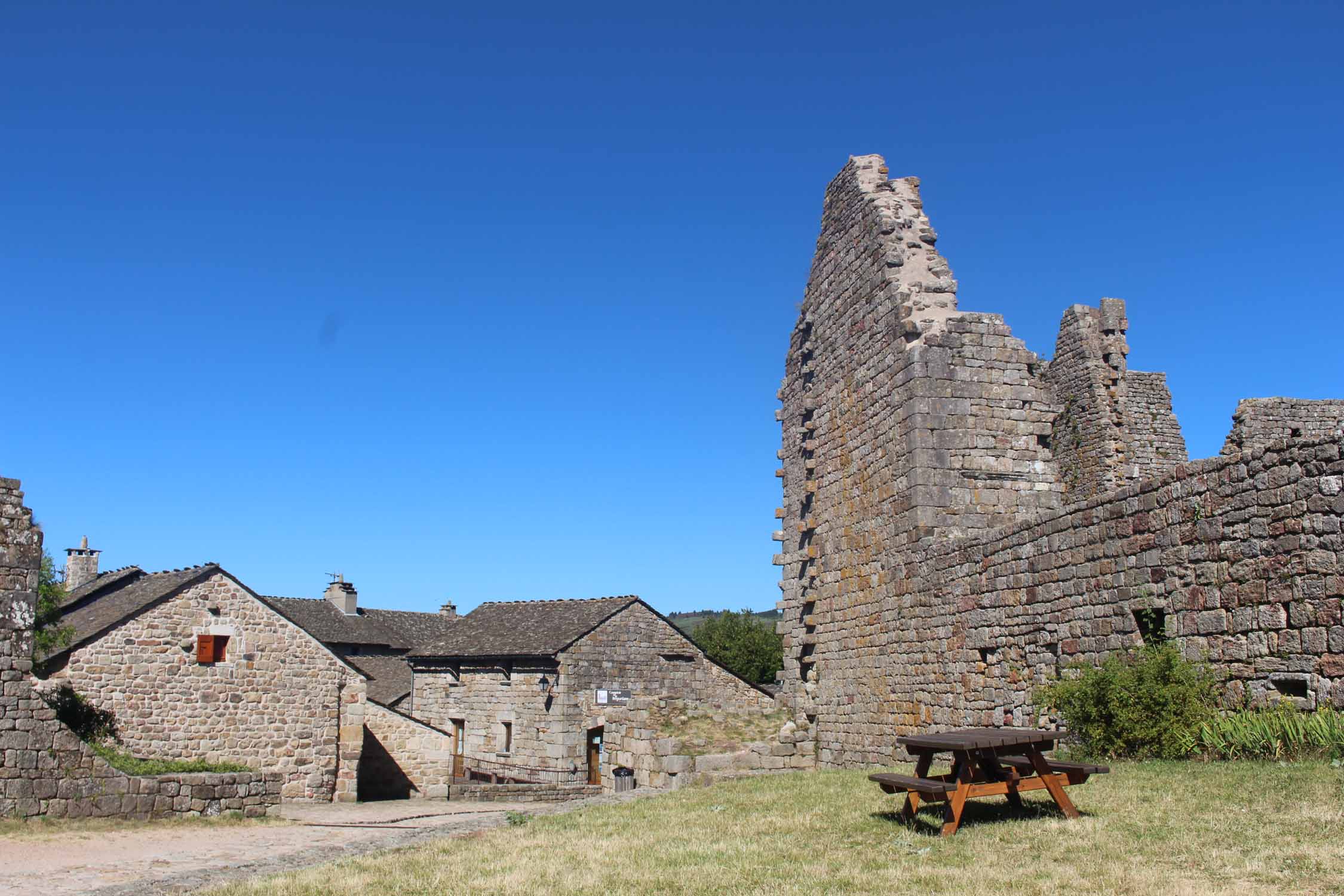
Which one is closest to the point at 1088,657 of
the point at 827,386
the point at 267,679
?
the point at 827,386

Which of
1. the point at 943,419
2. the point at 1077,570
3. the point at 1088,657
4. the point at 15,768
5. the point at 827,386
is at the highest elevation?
the point at 827,386

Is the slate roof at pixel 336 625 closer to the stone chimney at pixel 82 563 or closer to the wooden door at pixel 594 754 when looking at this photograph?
the stone chimney at pixel 82 563

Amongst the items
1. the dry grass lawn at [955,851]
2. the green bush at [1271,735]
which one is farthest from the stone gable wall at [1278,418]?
the dry grass lawn at [955,851]

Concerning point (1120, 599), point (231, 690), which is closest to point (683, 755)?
point (1120, 599)

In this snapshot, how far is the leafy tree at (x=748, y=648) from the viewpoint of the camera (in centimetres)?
6200

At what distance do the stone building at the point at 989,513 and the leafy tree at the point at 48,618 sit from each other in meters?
12.8

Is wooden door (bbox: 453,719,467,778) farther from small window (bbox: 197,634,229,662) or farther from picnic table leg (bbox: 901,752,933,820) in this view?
picnic table leg (bbox: 901,752,933,820)

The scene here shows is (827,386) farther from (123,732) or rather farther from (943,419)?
(123,732)

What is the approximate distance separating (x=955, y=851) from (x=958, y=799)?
1.76 feet

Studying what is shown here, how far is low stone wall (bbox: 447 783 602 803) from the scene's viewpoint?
2617 cm

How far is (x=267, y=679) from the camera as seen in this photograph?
80.2 ft

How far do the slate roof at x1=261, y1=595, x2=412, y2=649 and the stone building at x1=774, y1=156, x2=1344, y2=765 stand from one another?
85.7ft

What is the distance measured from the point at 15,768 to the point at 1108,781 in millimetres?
11924

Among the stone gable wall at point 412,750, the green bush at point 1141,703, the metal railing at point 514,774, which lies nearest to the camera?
the green bush at point 1141,703
